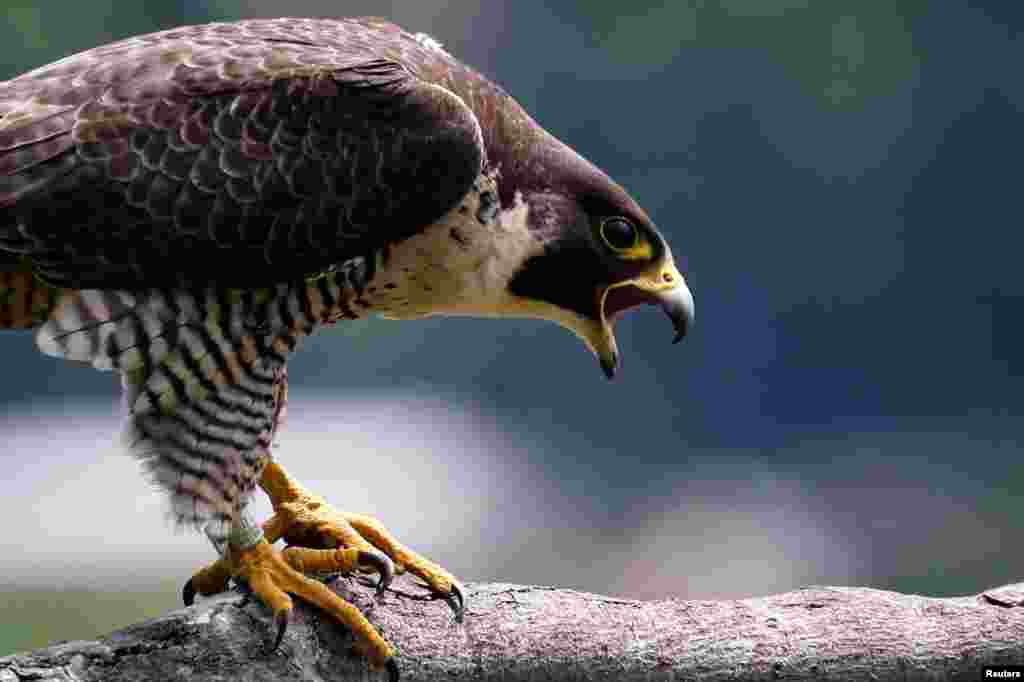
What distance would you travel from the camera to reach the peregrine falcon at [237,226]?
7.63 feet

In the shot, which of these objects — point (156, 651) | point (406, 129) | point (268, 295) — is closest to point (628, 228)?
point (406, 129)

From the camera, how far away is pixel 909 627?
2.60 metres

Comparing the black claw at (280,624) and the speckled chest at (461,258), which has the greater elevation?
the speckled chest at (461,258)

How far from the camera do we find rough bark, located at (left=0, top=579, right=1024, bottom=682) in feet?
8.04

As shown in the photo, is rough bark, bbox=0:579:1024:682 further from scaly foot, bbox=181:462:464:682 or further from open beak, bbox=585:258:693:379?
open beak, bbox=585:258:693:379

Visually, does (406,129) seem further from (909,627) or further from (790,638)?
(909,627)

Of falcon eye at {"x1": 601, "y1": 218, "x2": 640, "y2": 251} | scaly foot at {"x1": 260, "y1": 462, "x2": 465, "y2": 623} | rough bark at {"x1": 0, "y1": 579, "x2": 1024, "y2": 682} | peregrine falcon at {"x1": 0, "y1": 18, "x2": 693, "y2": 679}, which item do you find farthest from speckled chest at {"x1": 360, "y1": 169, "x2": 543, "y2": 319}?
rough bark at {"x1": 0, "y1": 579, "x2": 1024, "y2": 682}

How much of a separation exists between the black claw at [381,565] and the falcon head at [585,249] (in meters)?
0.60

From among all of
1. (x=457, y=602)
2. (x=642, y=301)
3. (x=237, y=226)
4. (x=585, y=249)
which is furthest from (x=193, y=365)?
(x=642, y=301)

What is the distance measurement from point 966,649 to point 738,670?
47 cm

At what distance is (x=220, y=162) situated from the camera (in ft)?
7.70

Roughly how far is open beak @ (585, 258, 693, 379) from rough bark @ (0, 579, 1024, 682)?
0.52m

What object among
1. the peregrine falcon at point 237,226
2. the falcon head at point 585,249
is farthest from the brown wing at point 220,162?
the falcon head at point 585,249

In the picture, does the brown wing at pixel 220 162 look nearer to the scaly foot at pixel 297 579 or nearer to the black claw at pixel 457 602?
the scaly foot at pixel 297 579
